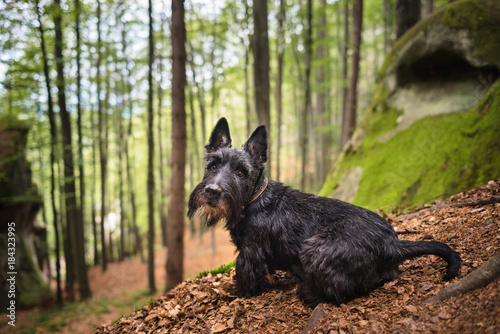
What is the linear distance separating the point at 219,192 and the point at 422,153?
17.8ft

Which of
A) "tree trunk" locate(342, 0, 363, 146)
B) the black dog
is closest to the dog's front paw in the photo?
the black dog

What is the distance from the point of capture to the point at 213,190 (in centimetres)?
340

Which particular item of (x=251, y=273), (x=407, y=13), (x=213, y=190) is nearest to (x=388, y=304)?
(x=251, y=273)

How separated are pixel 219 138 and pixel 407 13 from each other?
29.8ft

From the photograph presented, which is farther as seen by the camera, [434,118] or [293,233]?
[434,118]

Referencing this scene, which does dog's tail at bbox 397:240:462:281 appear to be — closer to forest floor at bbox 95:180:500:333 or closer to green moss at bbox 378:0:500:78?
forest floor at bbox 95:180:500:333

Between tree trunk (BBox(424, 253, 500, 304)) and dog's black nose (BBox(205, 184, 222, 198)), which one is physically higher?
dog's black nose (BBox(205, 184, 222, 198))

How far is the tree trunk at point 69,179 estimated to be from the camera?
11.9 m

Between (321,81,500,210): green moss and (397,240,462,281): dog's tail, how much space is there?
2.75 meters

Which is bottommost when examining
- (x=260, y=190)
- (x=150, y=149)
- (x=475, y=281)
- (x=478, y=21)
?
(x=475, y=281)

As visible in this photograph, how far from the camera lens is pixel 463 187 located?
492 cm

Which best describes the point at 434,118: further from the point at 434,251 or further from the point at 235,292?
the point at 235,292

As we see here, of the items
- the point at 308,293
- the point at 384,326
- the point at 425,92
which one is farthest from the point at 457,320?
the point at 425,92

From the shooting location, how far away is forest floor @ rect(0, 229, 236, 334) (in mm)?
11875
